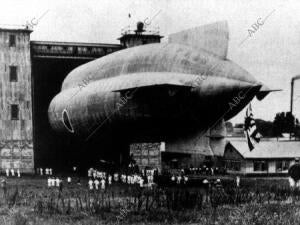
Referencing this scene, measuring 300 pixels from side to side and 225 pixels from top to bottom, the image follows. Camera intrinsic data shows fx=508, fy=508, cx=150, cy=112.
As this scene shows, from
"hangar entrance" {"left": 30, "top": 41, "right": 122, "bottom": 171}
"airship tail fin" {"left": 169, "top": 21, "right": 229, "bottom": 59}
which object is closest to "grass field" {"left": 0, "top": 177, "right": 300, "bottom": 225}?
"airship tail fin" {"left": 169, "top": 21, "right": 229, "bottom": 59}

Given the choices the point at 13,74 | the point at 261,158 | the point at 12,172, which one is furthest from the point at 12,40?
the point at 261,158

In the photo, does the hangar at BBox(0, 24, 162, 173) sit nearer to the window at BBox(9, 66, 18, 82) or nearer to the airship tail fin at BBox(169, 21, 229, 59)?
the window at BBox(9, 66, 18, 82)

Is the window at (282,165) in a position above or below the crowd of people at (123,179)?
below

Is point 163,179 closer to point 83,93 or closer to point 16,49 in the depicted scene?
point 83,93

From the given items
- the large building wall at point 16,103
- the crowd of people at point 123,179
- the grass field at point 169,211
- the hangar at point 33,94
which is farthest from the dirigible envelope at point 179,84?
the large building wall at point 16,103

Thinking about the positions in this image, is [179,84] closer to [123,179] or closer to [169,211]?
[169,211]

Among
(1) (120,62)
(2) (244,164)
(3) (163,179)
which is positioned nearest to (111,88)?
(1) (120,62)

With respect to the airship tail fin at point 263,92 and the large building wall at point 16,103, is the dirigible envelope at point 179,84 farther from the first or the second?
the large building wall at point 16,103
